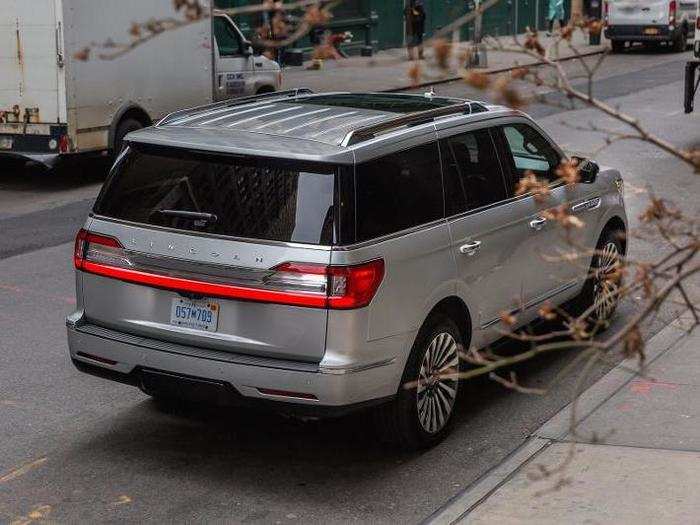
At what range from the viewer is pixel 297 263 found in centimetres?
596

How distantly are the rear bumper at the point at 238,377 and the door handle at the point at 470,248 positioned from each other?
34.9 inches

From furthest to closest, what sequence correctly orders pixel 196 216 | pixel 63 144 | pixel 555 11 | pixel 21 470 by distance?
pixel 555 11, pixel 63 144, pixel 21 470, pixel 196 216

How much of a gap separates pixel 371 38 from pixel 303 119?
29.5 metres

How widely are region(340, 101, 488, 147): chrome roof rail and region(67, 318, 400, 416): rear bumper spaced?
1.15 metres

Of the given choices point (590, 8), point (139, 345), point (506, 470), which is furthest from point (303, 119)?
point (590, 8)

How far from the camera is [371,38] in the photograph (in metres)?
35.8

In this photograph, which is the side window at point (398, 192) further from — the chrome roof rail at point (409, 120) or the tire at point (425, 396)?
the tire at point (425, 396)

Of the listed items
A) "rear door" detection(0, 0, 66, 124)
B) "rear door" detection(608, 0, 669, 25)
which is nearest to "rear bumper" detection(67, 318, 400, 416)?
"rear door" detection(0, 0, 66, 124)

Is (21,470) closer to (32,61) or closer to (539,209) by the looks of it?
(539,209)

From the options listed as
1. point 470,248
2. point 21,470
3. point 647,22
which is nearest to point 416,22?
point 647,22

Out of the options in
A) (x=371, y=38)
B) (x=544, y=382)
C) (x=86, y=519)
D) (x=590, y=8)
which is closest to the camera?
(x=86, y=519)

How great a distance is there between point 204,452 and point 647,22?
112ft

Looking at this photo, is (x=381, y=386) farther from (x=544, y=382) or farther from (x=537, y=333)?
(x=537, y=333)

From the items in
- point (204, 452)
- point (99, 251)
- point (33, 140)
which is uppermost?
point (99, 251)
